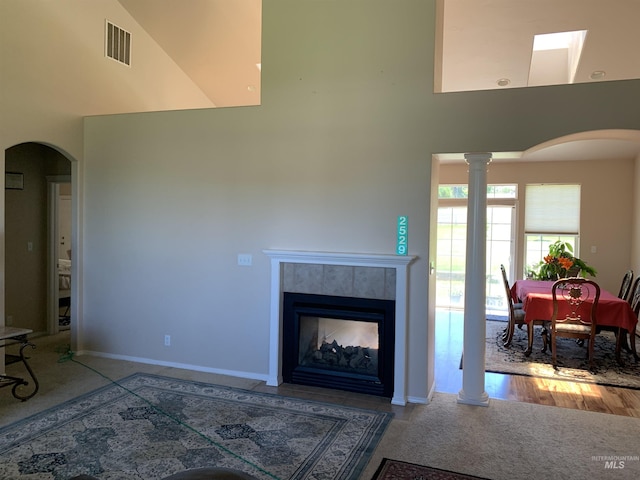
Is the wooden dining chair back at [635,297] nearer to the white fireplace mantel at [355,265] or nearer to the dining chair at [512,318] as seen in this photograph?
the dining chair at [512,318]

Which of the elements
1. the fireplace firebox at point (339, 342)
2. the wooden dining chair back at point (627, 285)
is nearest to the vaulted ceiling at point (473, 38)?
the wooden dining chair back at point (627, 285)

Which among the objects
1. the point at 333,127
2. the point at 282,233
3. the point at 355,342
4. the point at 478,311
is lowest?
the point at 355,342

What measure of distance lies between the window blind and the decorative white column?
475 centimetres

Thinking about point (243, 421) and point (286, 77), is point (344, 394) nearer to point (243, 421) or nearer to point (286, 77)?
point (243, 421)

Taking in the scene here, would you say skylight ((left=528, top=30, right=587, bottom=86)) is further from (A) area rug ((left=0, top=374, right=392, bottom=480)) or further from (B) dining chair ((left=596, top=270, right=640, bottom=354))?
(A) area rug ((left=0, top=374, right=392, bottom=480))

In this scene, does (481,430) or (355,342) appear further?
(355,342)

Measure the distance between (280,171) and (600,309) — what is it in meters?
3.75

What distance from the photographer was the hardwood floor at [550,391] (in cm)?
392

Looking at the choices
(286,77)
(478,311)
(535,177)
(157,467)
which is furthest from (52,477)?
(535,177)

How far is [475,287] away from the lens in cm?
388

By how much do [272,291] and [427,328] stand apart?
4.79 feet

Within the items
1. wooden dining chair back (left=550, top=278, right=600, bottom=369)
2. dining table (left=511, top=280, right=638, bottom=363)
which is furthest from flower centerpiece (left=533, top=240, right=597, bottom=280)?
wooden dining chair back (left=550, top=278, right=600, bottom=369)

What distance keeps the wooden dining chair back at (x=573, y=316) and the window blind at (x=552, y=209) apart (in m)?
3.12

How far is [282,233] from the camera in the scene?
14.3 ft
